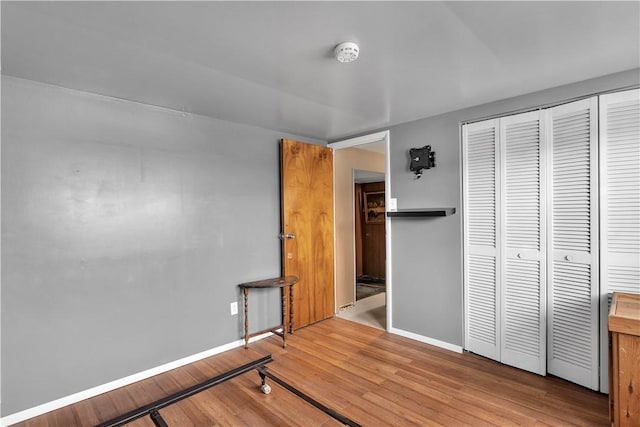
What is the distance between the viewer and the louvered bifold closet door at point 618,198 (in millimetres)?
2127

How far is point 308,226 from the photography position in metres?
3.78

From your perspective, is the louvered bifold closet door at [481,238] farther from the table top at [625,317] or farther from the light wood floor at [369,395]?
the table top at [625,317]

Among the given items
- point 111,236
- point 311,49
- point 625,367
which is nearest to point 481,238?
point 625,367

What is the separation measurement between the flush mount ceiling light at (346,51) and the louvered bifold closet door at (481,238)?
1623 millimetres

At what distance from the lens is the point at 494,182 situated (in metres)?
2.77

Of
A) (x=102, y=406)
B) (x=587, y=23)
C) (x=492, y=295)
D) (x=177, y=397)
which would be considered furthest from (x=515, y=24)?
(x=102, y=406)

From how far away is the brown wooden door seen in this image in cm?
356

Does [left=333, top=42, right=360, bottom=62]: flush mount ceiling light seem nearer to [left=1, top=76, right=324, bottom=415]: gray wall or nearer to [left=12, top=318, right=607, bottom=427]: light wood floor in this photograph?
[left=1, top=76, right=324, bottom=415]: gray wall

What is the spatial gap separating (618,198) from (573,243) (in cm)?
42

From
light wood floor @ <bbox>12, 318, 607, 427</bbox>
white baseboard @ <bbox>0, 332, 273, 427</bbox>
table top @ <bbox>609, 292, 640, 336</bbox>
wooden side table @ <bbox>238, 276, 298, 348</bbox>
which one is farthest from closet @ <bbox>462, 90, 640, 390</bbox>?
white baseboard @ <bbox>0, 332, 273, 427</bbox>

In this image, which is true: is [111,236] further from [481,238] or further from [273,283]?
[481,238]

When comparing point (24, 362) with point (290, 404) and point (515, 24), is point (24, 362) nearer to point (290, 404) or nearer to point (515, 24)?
point (290, 404)

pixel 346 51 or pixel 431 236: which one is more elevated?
pixel 346 51

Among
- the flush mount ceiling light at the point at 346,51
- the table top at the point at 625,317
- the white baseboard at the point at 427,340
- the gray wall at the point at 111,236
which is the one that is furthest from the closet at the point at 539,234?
the gray wall at the point at 111,236
